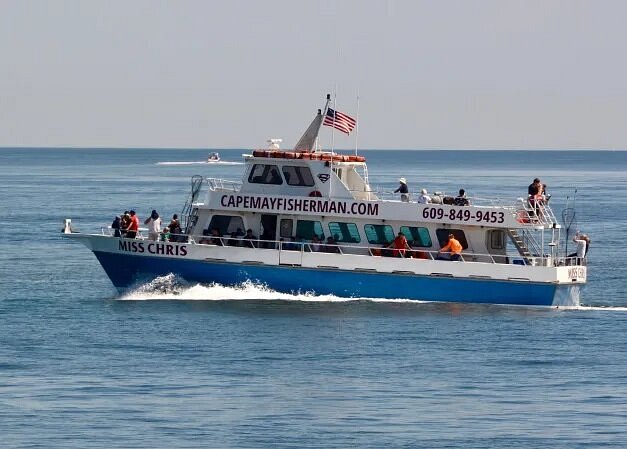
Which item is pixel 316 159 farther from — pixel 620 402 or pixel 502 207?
pixel 620 402

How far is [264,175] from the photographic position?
4256 cm

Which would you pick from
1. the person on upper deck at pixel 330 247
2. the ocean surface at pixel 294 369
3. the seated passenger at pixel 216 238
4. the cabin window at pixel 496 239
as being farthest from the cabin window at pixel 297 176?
the cabin window at pixel 496 239

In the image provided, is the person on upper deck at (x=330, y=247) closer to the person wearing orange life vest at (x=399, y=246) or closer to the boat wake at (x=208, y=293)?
the boat wake at (x=208, y=293)

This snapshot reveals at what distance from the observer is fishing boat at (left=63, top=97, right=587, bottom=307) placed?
41219 millimetres

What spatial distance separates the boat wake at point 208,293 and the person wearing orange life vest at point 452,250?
5.32ft

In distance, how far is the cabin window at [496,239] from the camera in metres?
42.2

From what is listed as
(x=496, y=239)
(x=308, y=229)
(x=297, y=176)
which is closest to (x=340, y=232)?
(x=308, y=229)

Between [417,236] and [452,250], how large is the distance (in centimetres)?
133

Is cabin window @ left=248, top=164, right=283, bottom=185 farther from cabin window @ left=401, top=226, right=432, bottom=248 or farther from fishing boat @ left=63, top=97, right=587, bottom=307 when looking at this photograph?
cabin window @ left=401, top=226, right=432, bottom=248

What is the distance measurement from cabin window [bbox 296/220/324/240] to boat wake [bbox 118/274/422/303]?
5.85 ft

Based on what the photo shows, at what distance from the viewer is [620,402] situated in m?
29.9

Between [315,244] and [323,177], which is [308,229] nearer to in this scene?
[315,244]

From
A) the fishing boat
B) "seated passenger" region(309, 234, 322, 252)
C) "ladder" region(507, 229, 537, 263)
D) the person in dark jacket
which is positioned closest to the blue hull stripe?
the fishing boat

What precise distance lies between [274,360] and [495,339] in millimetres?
6452
